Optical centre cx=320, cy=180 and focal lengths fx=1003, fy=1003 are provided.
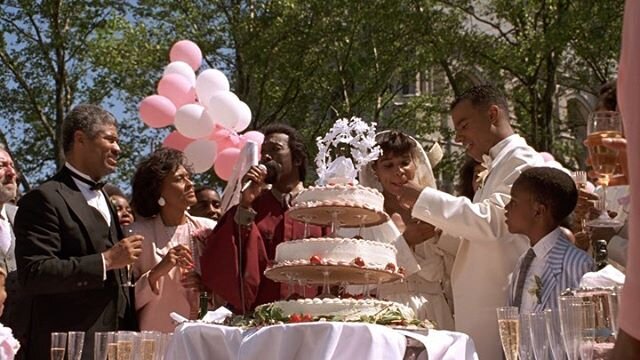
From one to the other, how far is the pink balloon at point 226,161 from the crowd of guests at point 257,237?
2.79 m

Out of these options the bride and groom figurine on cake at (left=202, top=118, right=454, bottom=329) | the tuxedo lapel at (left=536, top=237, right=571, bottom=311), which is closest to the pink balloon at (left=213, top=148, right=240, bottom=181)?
the bride and groom figurine on cake at (left=202, top=118, right=454, bottom=329)

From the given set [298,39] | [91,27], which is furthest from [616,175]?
[91,27]

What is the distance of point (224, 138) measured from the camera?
1012 cm

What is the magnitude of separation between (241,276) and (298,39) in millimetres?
16462

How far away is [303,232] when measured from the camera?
21.6ft

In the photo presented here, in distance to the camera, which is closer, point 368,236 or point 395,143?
point 395,143

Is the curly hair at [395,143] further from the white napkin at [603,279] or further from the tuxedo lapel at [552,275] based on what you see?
the white napkin at [603,279]

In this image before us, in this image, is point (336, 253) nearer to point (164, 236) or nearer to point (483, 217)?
point (483, 217)

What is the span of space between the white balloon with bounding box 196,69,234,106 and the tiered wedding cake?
4.69 metres

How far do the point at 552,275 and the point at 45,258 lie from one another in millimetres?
2851

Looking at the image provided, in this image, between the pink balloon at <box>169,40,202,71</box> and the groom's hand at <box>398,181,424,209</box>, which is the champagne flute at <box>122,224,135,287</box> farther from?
the pink balloon at <box>169,40,202,71</box>

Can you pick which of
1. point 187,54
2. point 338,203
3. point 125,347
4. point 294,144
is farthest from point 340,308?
point 187,54

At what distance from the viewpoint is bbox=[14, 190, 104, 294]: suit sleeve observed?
5.71 metres

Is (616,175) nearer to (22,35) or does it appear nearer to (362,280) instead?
(362,280)
